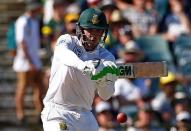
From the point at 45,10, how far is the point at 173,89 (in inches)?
130

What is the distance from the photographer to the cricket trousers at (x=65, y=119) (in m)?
7.12

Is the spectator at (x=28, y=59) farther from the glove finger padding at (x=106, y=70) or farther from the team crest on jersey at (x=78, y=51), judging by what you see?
the glove finger padding at (x=106, y=70)

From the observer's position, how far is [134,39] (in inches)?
501

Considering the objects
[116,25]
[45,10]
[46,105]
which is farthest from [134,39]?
[46,105]

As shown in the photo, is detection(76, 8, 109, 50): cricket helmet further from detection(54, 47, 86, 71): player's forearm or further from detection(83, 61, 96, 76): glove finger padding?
detection(83, 61, 96, 76): glove finger padding

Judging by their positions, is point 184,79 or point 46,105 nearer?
point 46,105

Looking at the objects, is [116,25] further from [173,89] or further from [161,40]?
[173,89]

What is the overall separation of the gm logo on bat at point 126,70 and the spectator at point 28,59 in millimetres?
5541

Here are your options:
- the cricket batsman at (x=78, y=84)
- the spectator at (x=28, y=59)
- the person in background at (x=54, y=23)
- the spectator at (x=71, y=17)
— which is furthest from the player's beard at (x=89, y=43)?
the person in background at (x=54, y=23)

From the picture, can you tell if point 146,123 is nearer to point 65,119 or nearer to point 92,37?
point 65,119

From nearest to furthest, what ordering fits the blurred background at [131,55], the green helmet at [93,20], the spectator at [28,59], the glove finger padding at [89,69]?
the glove finger padding at [89,69] < the green helmet at [93,20] < the blurred background at [131,55] < the spectator at [28,59]

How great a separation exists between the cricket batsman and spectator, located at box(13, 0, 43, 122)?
5.65 meters

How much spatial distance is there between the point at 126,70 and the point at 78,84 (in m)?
0.52

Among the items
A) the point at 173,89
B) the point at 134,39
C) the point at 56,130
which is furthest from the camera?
the point at 134,39
